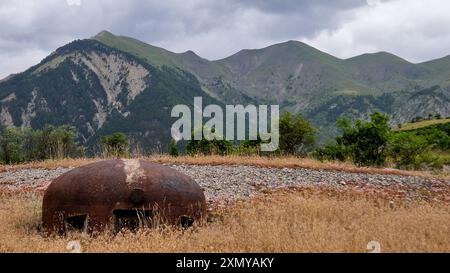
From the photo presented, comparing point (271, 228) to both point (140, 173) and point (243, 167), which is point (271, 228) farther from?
point (243, 167)

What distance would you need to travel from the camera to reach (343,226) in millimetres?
9367

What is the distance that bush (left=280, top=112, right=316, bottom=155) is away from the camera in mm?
41156

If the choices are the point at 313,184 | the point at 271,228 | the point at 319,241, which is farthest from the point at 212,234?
the point at 313,184

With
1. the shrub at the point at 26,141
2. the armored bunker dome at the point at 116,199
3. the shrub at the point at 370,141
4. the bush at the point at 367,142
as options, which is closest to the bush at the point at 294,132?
the bush at the point at 367,142

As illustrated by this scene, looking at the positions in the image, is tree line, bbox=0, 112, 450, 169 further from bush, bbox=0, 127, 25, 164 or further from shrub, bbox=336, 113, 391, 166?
bush, bbox=0, 127, 25, 164

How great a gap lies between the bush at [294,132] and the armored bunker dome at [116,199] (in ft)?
101

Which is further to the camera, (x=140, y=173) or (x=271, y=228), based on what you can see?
(x=140, y=173)

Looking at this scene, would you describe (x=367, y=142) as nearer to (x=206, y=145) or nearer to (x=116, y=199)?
(x=206, y=145)

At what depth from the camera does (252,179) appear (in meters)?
17.0

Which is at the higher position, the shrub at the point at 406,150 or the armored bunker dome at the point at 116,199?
the armored bunker dome at the point at 116,199

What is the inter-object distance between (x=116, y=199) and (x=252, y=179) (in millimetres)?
8011

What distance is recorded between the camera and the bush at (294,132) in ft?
135

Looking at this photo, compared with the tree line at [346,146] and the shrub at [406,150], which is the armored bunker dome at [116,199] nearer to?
the tree line at [346,146]
